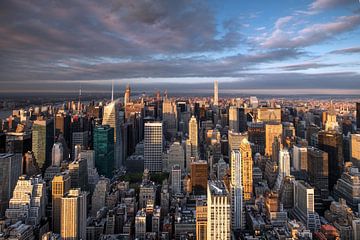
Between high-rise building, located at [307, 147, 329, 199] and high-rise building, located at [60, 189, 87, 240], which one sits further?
high-rise building, located at [307, 147, 329, 199]

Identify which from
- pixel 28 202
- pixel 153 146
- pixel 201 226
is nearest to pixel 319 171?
pixel 201 226

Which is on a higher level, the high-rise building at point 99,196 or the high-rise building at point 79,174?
the high-rise building at point 79,174

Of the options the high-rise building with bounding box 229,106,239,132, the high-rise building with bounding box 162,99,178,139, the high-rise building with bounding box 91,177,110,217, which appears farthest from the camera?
the high-rise building with bounding box 229,106,239,132

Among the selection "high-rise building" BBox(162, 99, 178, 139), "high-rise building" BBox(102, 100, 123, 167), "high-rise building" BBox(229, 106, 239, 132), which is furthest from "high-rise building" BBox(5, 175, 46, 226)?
"high-rise building" BBox(229, 106, 239, 132)

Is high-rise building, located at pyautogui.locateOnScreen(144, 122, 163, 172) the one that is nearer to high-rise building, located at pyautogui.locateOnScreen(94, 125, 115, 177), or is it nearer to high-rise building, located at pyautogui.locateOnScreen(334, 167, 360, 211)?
high-rise building, located at pyautogui.locateOnScreen(94, 125, 115, 177)

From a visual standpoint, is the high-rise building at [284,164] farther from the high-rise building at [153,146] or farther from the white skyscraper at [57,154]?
the white skyscraper at [57,154]

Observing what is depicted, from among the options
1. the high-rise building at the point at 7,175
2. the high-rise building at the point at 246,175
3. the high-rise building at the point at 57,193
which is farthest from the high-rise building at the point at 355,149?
the high-rise building at the point at 7,175

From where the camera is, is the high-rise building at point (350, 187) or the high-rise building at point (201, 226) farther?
the high-rise building at point (350, 187)
